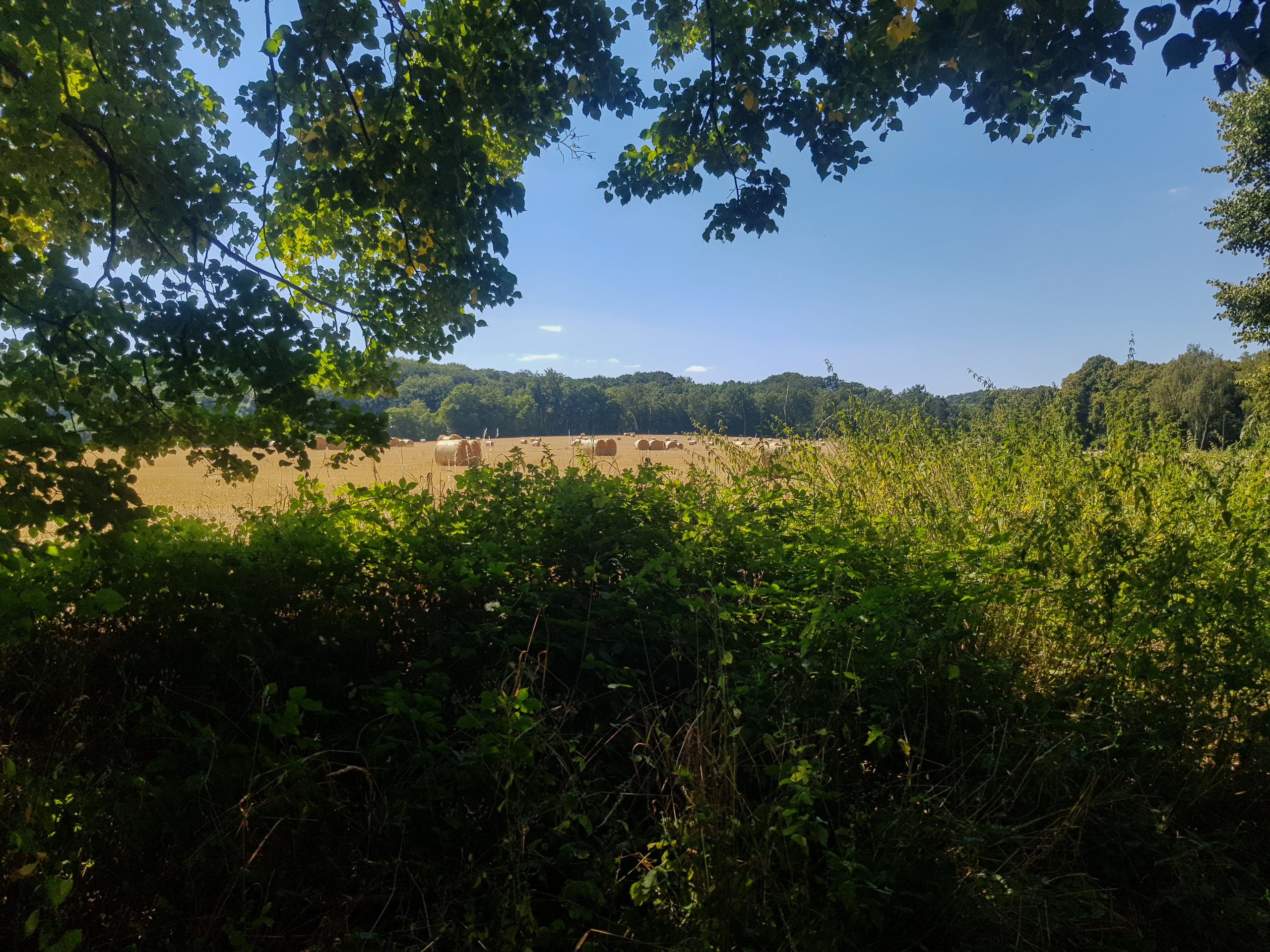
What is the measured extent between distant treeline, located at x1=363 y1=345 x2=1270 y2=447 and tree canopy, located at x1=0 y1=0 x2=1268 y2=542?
0.83 m

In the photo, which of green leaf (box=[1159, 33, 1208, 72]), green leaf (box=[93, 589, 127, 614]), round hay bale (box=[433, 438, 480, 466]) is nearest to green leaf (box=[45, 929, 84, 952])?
green leaf (box=[93, 589, 127, 614])

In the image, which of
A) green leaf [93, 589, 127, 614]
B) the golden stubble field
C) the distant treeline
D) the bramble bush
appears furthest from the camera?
the distant treeline

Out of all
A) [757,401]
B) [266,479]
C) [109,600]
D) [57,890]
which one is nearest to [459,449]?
[757,401]

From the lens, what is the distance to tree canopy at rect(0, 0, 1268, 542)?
2.94m

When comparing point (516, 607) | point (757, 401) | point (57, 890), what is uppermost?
point (757, 401)

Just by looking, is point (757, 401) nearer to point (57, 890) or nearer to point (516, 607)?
point (516, 607)

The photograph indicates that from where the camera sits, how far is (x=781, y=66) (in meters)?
4.91

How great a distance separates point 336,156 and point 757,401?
22.3m

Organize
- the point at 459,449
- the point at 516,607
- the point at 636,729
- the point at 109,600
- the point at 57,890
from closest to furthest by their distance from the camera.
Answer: the point at 57,890 → the point at 109,600 → the point at 636,729 → the point at 516,607 → the point at 459,449

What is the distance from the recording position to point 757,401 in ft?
83.3

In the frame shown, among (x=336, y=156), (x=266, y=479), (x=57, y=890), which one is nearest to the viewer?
(x=57, y=890)

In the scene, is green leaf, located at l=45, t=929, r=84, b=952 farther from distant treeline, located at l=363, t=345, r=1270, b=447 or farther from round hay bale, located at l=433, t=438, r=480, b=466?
round hay bale, located at l=433, t=438, r=480, b=466

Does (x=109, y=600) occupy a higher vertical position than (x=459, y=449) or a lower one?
higher

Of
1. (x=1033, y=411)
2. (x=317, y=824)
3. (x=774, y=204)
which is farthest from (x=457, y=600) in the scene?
(x=1033, y=411)
